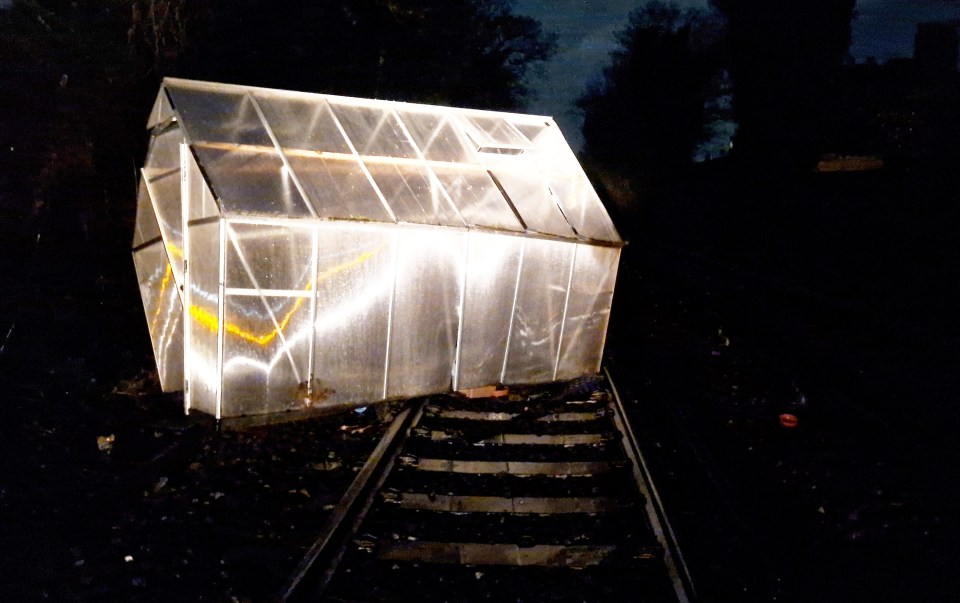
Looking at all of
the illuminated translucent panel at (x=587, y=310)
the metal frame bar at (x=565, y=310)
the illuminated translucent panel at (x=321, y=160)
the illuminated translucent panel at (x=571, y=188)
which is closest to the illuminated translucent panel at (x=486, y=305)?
the metal frame bar at (x=565, y=310)

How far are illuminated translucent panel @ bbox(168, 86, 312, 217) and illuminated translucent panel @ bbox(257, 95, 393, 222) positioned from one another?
205 mm

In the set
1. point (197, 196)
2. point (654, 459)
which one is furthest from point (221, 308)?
point (654, 459)

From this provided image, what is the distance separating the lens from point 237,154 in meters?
7.70

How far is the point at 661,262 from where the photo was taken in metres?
24.2

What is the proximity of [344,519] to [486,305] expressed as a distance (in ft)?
13.8

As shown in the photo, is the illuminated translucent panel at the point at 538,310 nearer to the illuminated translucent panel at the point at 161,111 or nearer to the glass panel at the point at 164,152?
the glass panel at the point at 164,152

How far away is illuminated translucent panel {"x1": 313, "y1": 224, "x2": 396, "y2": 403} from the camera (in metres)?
7.83

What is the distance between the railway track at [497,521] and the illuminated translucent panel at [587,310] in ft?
6.13

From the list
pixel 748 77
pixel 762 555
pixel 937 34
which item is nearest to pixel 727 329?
pixel 762 555

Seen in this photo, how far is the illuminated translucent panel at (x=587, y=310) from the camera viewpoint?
969 cm

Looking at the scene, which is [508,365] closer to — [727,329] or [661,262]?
[727,329]

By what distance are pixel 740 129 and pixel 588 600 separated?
30494 millimetres

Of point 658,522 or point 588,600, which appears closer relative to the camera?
point 588,600

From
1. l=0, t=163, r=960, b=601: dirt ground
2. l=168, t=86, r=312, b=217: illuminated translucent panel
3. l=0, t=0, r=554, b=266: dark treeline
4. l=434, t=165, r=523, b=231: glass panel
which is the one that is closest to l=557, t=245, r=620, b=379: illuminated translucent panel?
l=0, t=163, r=960, b=601: dirt ground
